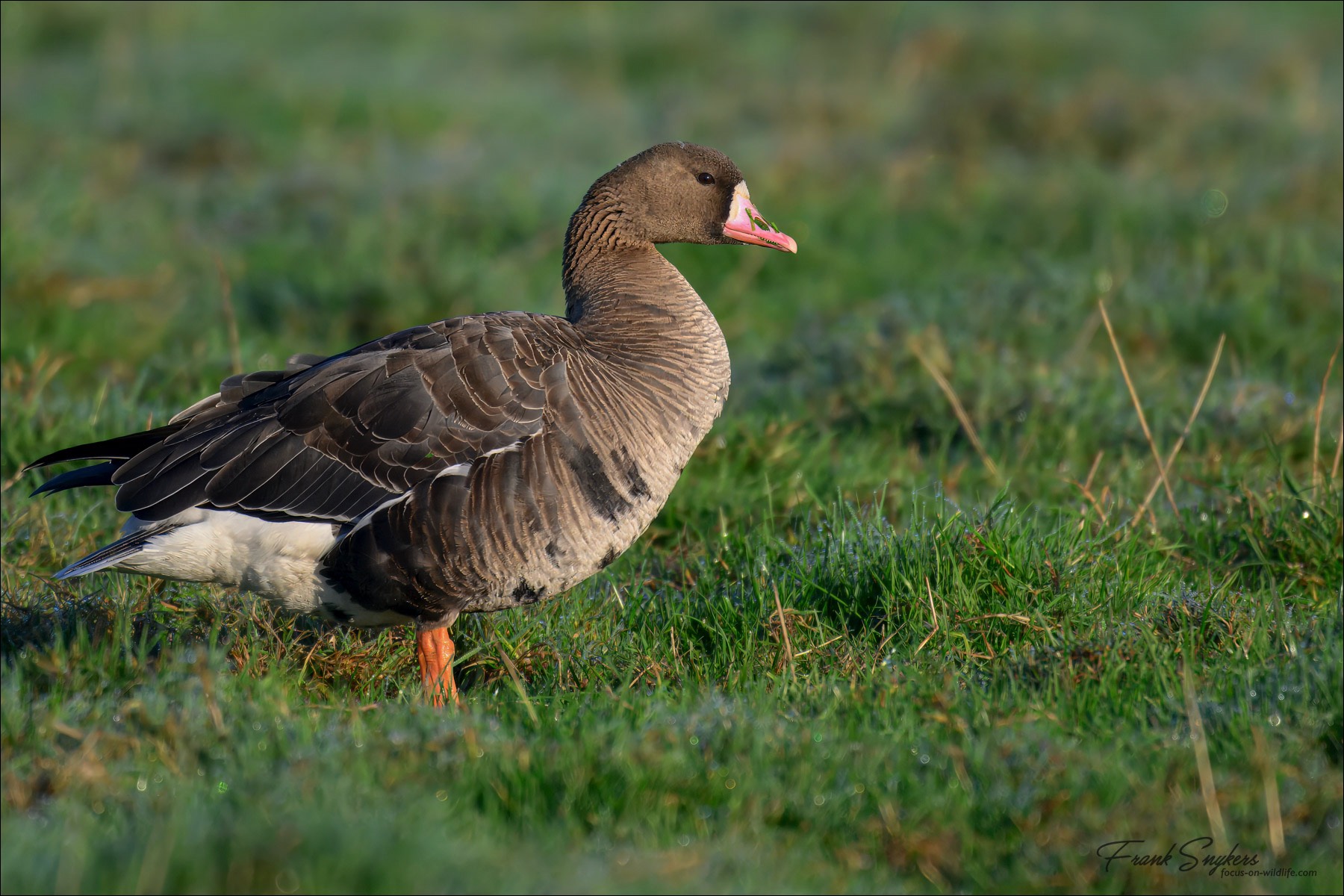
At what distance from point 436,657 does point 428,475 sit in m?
0.59

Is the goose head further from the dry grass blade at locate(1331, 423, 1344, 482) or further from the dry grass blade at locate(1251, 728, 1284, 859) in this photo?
the dry grass blade at locate(1251, 728, 1284, 859)

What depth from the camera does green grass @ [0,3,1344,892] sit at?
124 inches

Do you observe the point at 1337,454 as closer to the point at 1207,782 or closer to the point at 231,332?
the point at 1207,782

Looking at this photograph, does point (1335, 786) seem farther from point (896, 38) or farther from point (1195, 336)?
point (896, 38)

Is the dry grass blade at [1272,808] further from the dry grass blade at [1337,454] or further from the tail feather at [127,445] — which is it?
the tail feather at [127,445]

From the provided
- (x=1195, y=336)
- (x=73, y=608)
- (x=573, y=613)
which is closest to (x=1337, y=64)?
(x=1195, y=336)

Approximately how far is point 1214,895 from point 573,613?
2.25 m

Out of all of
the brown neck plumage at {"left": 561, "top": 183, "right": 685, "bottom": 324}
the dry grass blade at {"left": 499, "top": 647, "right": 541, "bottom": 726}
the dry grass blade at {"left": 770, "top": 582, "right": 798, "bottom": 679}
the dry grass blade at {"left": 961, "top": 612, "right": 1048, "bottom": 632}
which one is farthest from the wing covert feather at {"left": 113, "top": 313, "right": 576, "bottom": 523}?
the dry grass blade at {"left": 961, "top": 612, "right": 1048, "bottom": 632}

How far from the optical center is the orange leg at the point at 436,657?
416cm

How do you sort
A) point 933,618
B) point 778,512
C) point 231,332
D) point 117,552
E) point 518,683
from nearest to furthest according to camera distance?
1. point 518,683
2. point 117,552
3. point 933,618
4. point 778,512
5. point 231,332

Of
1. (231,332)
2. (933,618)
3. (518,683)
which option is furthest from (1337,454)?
(231,332)

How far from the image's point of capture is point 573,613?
458 cm

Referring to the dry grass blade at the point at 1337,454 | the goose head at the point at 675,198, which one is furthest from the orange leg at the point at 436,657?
the dry grass blade at the point at 1337,454

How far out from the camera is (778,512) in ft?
18.2
